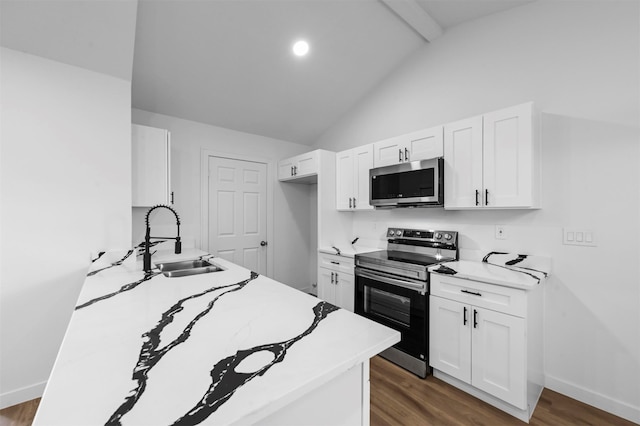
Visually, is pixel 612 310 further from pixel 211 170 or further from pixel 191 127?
pixel 191 127

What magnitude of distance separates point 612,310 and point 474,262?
2.89 feet

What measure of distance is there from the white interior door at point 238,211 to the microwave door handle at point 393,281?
66.9 inches

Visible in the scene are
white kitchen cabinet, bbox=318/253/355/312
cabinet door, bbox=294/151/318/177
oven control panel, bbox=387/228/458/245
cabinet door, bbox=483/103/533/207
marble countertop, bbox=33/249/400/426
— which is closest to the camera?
marble countertop, bbox=33/249/400/426

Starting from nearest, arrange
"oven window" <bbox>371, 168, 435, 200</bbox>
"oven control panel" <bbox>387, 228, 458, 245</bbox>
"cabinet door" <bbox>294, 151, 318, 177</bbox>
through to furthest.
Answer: "oven window" <bbox>371, 168, 435, 200</bbox>
"oven control panel" <bbox>387, 228, 458, 245</bbox>
"cabinet door" <bbox>294, 151, 318, 177</bbox>

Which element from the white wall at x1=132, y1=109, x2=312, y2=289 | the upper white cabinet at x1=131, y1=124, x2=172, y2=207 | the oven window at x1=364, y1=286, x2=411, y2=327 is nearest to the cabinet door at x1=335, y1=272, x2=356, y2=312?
the oven window at x1=364, y1=286, x2=411, y2=327

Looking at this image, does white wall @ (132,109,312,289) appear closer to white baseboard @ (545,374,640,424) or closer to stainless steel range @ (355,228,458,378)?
stainless steel range @ (355,228,458,378)

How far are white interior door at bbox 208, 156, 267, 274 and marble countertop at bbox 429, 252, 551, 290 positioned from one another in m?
2.40

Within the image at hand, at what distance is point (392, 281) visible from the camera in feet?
8.14

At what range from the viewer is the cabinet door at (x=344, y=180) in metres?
3.32

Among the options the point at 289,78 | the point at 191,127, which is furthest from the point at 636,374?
the point at 191,127

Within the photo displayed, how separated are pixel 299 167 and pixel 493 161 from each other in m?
2.20

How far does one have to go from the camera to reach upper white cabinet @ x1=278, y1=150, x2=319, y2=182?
136 inches

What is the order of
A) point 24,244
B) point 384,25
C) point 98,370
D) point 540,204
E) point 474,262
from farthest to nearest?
1. point 384,25
2. point 474,262
3. point 540,204
4. point 24,244
5. point 98,370

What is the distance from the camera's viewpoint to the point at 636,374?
1.84 metres
